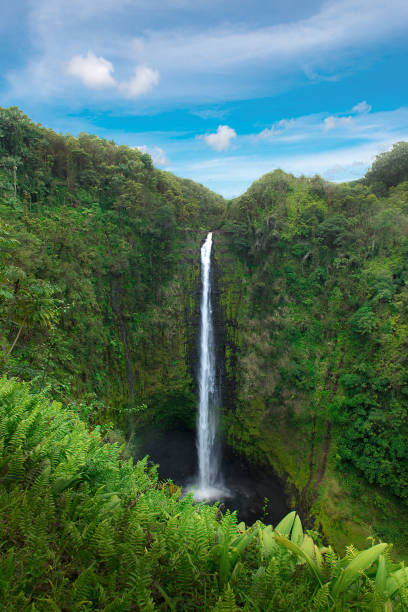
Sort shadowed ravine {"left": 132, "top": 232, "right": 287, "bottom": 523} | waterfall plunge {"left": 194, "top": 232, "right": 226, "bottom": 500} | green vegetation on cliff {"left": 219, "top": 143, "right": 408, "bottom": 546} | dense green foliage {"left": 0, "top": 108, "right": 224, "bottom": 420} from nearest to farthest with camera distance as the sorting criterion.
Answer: green vegetation on cliff {"left": 219, "top": 143, "right": 408, "bottom": 546}
dense green foliage {"left": 0, "top": 108, "right": 224, "bottom": 420}
shadowed ravine {"left": 132, "top": 232, "right": 287, "bottom": 523}
waterfall plunge {"left": 194, "top": 232, "right": 226, "bottom": 500}

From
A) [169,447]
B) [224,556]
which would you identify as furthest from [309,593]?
[169,447]

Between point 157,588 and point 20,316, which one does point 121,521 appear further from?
point 20,316

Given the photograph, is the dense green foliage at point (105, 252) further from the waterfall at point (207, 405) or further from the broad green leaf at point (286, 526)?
the broad green leaf at point (286, 526)

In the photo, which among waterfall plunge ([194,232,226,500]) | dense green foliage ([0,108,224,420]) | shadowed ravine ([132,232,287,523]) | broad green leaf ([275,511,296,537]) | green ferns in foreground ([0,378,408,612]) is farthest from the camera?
waterfall plunge ([194,232,226,500])

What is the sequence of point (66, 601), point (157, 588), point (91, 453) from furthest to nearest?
point (91, 453) < point (157, 588) < point (66, 601)

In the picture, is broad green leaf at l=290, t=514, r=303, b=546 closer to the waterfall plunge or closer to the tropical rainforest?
the tropical rainforest

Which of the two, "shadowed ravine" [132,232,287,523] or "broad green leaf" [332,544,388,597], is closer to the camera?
"broad green leaf" [332,544,388,597]

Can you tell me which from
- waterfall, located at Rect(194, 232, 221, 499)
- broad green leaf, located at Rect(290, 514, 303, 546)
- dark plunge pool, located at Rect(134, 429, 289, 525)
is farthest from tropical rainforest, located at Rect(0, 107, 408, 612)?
waterfall, located at Rect(194, 232, 221, 499)

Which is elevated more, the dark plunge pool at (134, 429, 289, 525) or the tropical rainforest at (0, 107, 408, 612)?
the tropical rainforest at (0, 107, 408, 612)
